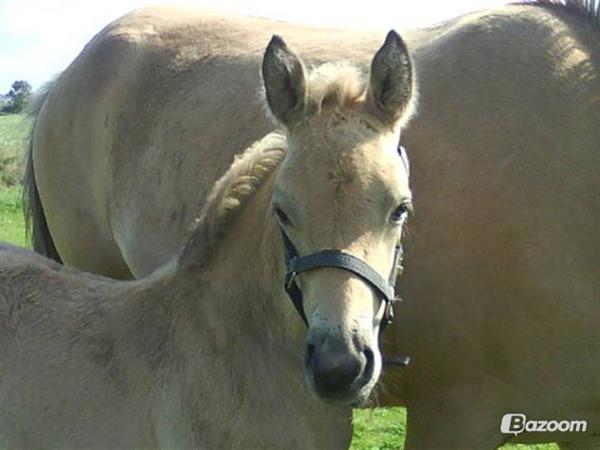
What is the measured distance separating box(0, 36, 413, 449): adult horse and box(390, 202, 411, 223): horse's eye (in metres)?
0.01

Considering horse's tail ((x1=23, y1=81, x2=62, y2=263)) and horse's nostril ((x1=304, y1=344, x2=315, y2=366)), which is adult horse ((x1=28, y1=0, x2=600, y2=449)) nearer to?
horse's nostril ((x1=304, y1=344, x2=315, y2=366))

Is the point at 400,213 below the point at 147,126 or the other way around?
the other way around

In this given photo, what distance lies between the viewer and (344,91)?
281 centimetres

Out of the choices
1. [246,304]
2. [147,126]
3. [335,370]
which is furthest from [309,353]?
[147,126]

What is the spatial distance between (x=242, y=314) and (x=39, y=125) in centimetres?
297

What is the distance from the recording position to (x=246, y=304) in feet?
10.1

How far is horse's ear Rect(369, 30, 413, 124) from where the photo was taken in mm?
2787

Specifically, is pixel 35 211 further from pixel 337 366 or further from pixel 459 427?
pixel 337 366

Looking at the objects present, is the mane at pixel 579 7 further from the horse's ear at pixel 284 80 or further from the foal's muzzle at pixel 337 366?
the foal's muzzle at pixel 337 366

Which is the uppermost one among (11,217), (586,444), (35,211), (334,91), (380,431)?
(334,91)

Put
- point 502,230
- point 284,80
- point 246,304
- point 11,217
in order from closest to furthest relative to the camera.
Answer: point 284,80
point 246,304
point 502,230
point 11,217

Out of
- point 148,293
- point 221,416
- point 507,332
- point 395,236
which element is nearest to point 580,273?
point 507,332

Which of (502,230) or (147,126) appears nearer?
(502,230)

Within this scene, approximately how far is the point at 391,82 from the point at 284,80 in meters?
0.34
